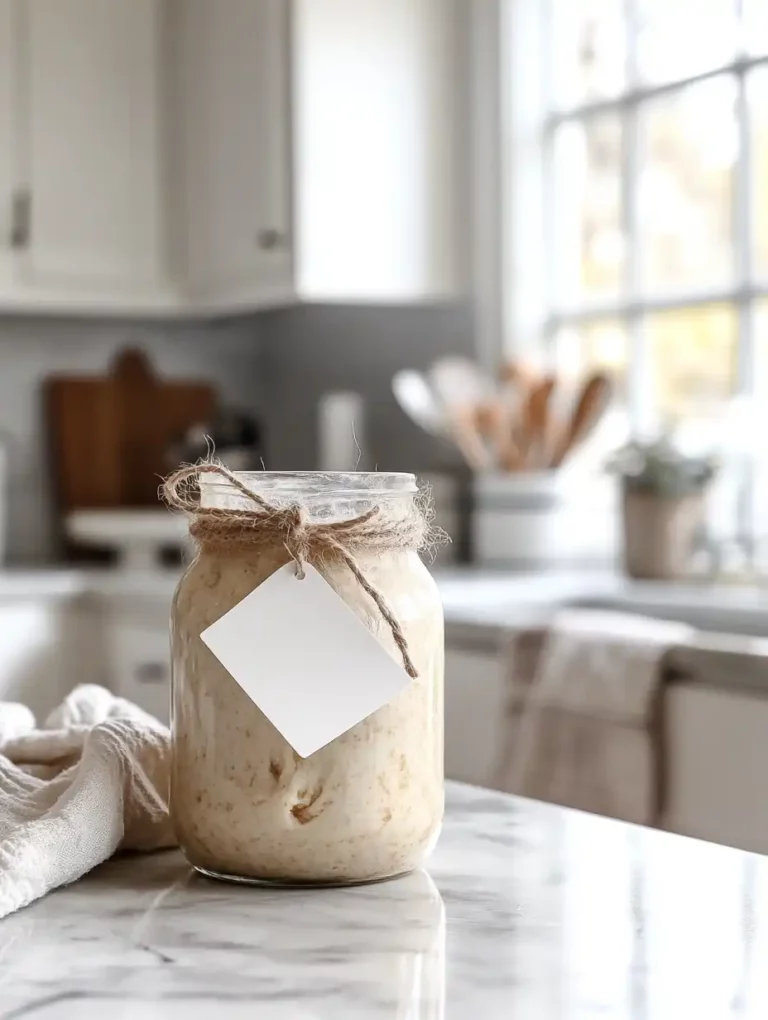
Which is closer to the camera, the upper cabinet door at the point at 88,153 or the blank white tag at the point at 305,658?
the blank white tag at the point at 305,658

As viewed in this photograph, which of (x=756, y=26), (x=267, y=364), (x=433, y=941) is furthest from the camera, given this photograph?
(x=267, y=364)

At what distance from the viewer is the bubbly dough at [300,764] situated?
25.9 inches

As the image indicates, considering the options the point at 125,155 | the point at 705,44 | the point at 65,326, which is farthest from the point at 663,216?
the point at 65,326

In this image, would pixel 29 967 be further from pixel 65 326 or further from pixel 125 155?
pixel 65 326

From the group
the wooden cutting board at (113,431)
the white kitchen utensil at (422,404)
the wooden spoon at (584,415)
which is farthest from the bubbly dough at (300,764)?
the wooden cutting board at (113,431)

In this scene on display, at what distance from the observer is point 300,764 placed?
65cm

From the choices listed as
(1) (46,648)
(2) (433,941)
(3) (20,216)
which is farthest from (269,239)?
(2) (433,941)

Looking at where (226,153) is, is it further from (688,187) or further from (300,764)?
(300,764)

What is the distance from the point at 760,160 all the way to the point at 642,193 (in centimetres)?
29

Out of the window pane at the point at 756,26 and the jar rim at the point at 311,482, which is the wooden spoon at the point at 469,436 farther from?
the jar rim at the point at 311,482

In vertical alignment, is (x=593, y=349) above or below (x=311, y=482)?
above

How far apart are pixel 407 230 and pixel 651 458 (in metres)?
0.75

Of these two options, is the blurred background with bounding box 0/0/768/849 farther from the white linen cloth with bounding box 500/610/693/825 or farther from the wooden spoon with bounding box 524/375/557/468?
the white linen cloth with bounding box 500/610/693/825

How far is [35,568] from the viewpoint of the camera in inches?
123
